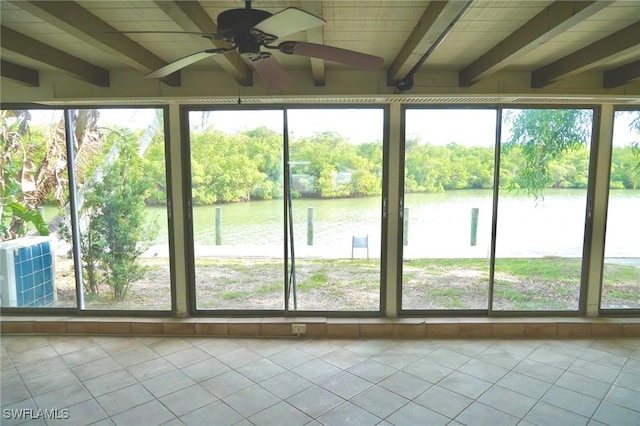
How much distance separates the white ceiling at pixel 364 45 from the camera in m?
2.11

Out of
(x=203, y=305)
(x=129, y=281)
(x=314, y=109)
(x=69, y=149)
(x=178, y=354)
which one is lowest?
(x=178, y=354)

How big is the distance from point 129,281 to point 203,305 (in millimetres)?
824

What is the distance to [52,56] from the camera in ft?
9.25

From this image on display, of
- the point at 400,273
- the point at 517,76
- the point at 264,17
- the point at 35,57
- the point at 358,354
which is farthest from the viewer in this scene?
the point at 400,273

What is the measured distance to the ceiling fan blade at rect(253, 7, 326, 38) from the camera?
144 centimetres

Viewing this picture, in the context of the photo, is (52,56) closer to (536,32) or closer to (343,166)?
(343,166)

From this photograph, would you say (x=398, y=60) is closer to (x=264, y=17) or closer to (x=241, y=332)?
(x=264, y=17)

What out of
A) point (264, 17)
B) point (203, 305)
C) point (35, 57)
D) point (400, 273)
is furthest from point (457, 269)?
point (35, 57)

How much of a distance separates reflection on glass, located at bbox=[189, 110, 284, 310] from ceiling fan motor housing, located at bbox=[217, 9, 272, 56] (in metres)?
1.89

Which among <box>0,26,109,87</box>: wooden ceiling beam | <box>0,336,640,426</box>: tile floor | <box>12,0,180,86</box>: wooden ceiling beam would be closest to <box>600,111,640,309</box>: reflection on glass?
<box>0,336,640,426</box>: tile floor

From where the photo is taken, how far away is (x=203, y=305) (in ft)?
12.3

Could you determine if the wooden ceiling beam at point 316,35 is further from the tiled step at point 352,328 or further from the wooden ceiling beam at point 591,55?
the tiled step at point 352,328

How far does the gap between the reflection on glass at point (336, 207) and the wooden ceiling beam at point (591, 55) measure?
1498 millimetres

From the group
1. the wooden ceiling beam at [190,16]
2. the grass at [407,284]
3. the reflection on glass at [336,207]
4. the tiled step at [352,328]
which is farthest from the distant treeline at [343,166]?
the tiled step at [352,328]
